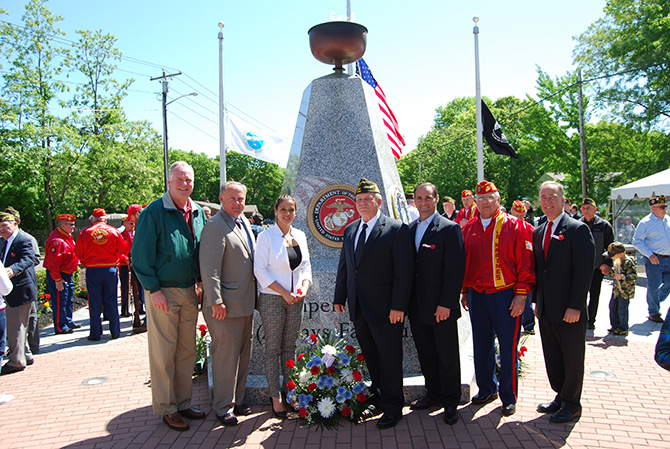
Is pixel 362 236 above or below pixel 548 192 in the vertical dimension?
below

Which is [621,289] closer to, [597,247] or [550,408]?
[597,247]

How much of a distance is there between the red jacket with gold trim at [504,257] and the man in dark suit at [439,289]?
0.30 meters

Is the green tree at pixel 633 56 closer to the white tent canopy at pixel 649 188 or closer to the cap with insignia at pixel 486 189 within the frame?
the white tent canopy at pixel 649 188


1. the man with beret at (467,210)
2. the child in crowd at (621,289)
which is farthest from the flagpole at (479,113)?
the child in crowd at (621,289)

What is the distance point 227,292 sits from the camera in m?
3.85

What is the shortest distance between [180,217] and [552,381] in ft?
11.7

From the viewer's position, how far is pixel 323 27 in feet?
16.3

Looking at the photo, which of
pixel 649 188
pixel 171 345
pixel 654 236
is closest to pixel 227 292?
pixel 171 345

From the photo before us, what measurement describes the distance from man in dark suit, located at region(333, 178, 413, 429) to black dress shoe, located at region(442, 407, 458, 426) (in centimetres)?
38

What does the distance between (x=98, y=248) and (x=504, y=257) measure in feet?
19.8

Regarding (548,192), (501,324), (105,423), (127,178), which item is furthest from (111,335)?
(127,178)

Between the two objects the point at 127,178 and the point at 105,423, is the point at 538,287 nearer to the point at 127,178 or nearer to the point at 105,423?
the point at 105,423

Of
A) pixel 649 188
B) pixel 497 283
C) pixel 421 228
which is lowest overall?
pixel 497 283

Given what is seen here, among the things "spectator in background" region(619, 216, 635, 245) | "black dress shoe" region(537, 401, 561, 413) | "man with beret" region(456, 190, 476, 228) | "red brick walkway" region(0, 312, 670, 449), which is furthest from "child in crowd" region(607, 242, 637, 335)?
"spectator in background" region(619, 216, 635, 245)
